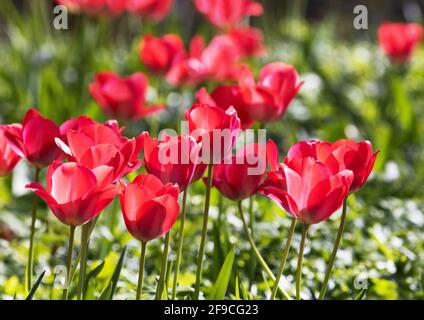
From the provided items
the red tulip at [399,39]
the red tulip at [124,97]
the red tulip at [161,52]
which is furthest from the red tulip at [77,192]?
the red tulip at [399,39]

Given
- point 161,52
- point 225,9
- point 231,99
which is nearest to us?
point 231,99

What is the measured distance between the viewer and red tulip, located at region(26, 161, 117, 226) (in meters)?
1.18

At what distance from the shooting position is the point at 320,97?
3.72 meters

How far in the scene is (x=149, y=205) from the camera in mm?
1190

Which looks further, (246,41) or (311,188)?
(246,41)

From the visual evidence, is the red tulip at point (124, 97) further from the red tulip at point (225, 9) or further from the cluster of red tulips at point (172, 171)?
the red tulip at point (225, 9)

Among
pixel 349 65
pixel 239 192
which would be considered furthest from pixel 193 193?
pixel 349 65

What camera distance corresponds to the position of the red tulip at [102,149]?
1.22 meters

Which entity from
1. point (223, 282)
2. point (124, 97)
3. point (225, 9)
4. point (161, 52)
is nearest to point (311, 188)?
point (223, 282)

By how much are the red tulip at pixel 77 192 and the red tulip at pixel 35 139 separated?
191 mm

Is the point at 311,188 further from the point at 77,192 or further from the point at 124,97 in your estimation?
the point at 124,97

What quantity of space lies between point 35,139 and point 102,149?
22 cm

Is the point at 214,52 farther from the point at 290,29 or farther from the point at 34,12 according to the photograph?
the point at 290,29
